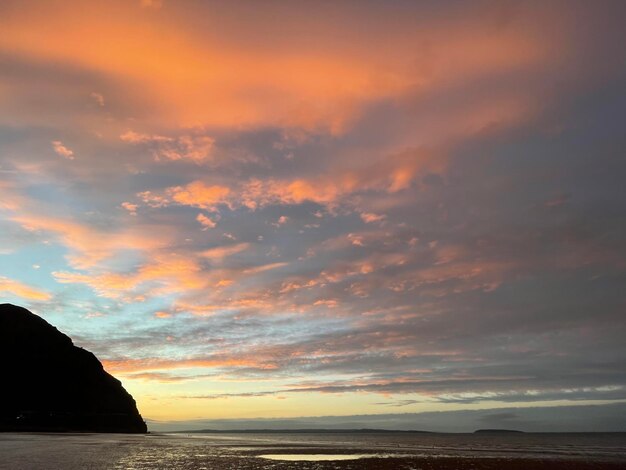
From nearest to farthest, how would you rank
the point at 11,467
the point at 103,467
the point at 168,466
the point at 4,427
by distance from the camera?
the point at 11,467 < the point at 103,467 < the point at 168,466 < the point at 4,427

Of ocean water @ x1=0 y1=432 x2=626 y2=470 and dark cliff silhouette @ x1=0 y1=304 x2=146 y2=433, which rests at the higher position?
dark cliff silhouette @ x1=0 y1=304 x2=146 y2=433

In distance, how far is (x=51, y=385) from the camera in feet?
513

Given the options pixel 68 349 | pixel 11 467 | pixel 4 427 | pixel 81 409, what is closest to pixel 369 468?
pixel 11 467

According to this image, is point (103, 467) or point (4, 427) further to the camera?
point (4, 427)

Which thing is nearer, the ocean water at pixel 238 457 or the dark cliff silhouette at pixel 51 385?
the ocean water at pixel 238 457

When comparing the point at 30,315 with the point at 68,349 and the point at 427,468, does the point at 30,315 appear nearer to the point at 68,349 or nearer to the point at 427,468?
the point at 68,349

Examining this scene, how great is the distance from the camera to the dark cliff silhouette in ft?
473

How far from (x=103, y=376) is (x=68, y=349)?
16956mm

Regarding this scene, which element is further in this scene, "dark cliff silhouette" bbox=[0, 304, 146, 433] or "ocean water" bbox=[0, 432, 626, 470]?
"dark cliff silhouette" bbox=[0, 304, 146, 433]

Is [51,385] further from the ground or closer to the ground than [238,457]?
further from the ground

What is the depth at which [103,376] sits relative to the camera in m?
177

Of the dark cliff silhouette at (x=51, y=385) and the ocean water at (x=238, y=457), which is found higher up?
the dark cliff silhouette at (x=51, y=385)

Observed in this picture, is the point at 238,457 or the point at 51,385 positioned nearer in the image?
the point at 238,457

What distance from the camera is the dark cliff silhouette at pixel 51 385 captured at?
5679 inches
